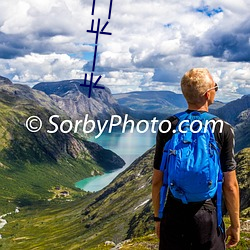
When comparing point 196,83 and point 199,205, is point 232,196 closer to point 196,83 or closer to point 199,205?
point 199,205

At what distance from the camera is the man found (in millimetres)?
11109

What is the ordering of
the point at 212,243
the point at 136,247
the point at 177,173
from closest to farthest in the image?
the point at 177,173 → the point at 212,243 → the point at 136,247

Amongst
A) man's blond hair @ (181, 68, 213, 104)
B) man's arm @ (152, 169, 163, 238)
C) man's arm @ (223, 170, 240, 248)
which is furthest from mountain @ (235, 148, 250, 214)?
man's blond hair @ (181, 68, 213, 104)

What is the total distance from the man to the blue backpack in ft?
1.11

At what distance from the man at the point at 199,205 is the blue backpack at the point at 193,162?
1.11 feet

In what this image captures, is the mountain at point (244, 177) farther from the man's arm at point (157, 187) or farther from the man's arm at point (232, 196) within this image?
the man's arm at point (157, 187)

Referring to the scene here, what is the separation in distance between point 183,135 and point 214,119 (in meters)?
1.11

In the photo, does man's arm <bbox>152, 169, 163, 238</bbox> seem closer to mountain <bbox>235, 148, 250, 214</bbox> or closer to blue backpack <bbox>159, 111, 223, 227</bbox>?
blue backpack <bbox>159, 111, 223, 227</bbox>

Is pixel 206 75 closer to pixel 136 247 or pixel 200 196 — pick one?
pixel 200 196

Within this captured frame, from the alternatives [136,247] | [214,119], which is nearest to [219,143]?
[214,119]

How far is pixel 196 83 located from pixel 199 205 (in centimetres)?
352

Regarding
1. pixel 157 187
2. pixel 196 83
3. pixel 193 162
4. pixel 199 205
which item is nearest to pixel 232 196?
pixel 199 205

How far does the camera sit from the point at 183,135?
10.8 m

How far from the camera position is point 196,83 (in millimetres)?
11297
